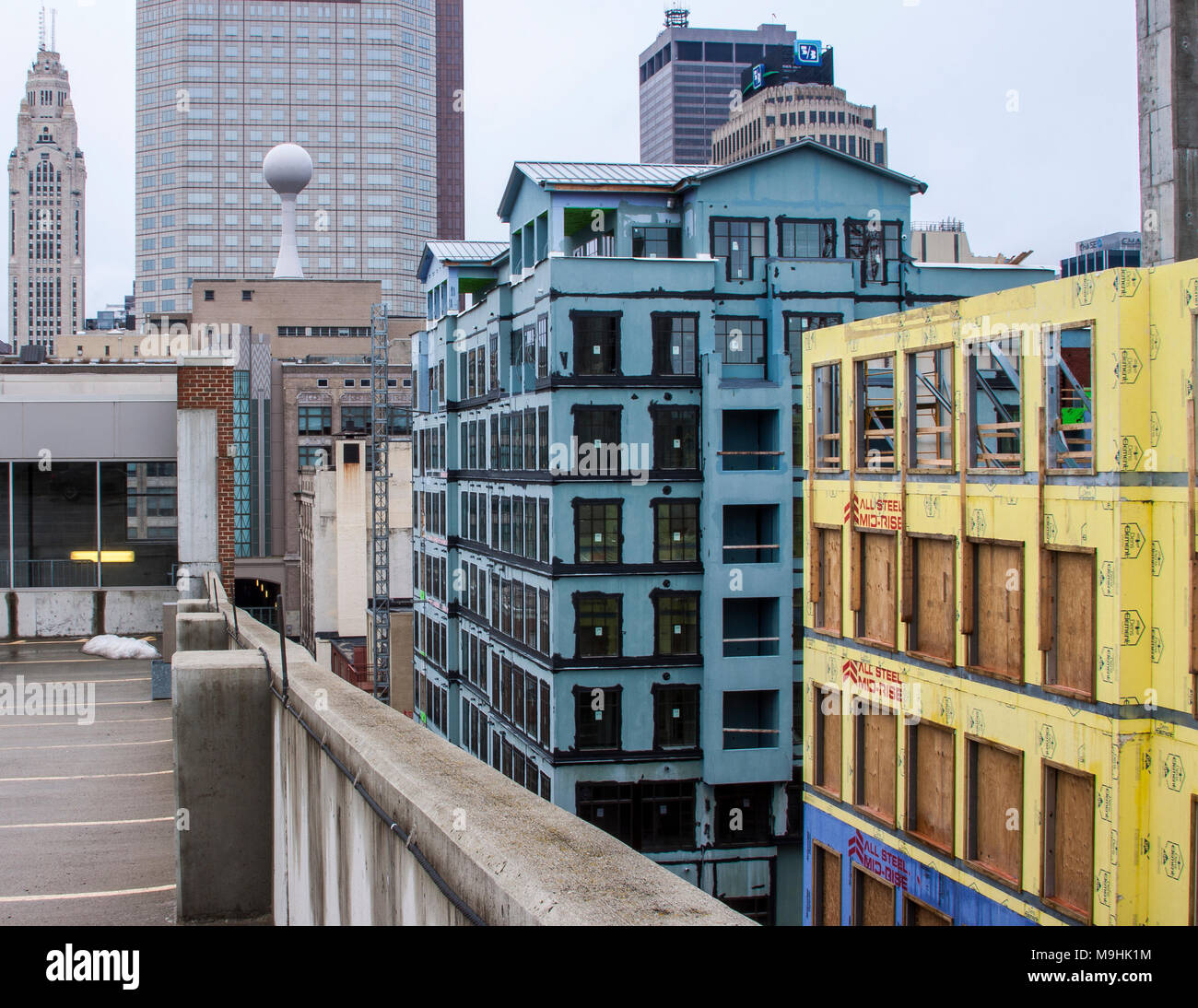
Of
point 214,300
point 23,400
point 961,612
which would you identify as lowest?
point 961,612

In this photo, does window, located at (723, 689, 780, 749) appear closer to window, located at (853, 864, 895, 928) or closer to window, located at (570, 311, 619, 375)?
window, located at (570, 311, 619, 375)

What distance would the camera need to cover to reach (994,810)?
17.8 meters

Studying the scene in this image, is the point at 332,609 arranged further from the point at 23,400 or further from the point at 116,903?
the point at 116,903

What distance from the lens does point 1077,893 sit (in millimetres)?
15656

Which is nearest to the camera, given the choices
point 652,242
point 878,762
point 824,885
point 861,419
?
point 878,762

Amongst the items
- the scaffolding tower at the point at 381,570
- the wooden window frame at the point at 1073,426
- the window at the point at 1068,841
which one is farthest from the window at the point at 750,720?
the scaffolding tower at the point at 381,570

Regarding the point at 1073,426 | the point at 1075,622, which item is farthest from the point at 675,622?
the point at 1073,426

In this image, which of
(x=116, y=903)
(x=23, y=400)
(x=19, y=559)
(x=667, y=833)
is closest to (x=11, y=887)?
(x=116, y=903)

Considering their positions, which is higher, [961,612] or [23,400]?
[23,400]

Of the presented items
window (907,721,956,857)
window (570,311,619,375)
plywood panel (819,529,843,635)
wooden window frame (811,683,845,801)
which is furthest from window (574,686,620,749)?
window (907,721,956,857)

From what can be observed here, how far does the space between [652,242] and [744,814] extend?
1742 centimetres

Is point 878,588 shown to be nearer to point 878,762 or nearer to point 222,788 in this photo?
point 878,762

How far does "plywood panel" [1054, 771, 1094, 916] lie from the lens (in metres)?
15.5
